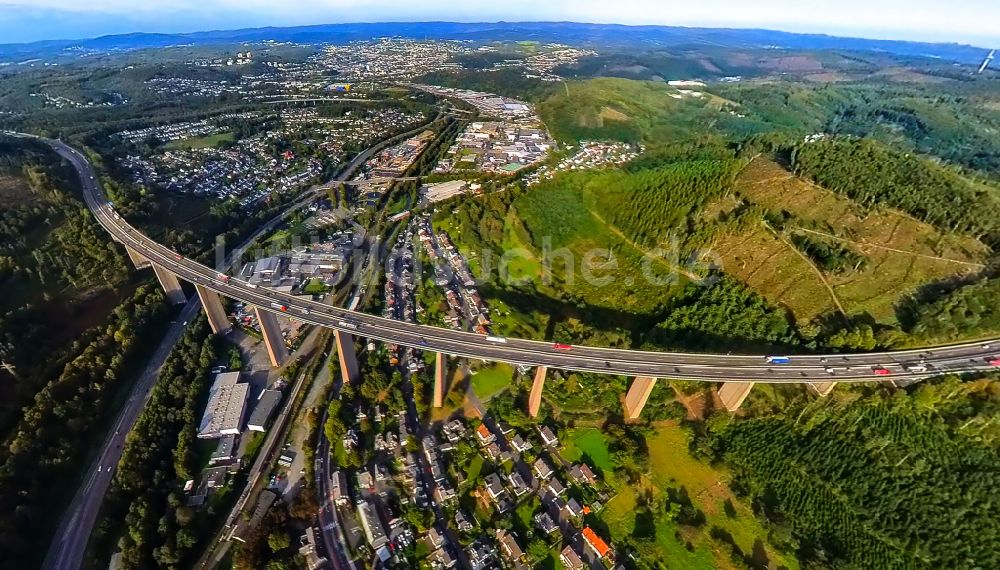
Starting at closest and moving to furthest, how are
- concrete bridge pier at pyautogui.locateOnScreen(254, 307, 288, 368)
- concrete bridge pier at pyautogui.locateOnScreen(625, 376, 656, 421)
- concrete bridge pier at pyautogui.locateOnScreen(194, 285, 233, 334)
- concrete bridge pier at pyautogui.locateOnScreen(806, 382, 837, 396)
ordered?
concrete bridge pier at pyautogui.locateOnScreen(806, 382, 837, 396) < concrete bridge pier at pyautogui.locateOnScreen(625, 376, 656, 421) < concrete bridge pier at pyautogui.locateOnScreen(254, 307, 288, 368) < concrete bridge pier at pyautogui.locateOnScreen(194, 285, 233, 334)

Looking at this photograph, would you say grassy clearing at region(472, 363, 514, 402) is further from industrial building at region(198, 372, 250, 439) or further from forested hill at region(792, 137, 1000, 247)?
forested hill at region(792, 137, 1000, 247)

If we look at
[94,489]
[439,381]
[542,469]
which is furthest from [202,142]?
[542,469]

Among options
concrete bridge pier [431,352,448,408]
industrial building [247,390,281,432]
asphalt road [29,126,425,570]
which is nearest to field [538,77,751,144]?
concrete bridge pier [431,352,448,408]

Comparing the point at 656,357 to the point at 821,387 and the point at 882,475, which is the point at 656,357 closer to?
the point at 821,387

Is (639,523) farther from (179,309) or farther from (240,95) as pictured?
(240,95)

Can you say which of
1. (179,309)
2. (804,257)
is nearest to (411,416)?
(179,309)
